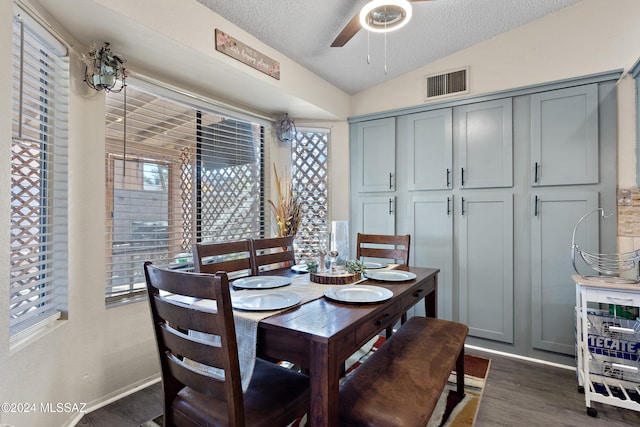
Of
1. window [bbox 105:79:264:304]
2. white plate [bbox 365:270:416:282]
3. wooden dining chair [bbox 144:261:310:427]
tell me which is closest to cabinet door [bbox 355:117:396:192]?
window [bbox 105:79:264:304]

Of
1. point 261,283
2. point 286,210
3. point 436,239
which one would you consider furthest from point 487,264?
point 261,283

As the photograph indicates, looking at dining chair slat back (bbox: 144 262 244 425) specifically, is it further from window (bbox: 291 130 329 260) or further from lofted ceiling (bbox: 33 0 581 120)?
window (bbox: 291 130 329 260)

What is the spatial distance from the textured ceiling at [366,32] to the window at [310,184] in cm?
70

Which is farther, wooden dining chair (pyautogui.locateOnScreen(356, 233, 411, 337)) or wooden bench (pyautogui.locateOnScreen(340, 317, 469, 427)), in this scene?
wooden dining chair (pyautogui.locateOnScreen(356, 233, 411, 337))

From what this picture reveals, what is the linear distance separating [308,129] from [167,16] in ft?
6.09

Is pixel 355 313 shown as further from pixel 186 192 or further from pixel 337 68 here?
pixel 337 68

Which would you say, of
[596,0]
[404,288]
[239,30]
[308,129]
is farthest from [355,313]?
[596,0]

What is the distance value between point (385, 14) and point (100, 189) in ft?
6.64

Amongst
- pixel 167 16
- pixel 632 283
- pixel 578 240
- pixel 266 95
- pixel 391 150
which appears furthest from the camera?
pixel 391 150

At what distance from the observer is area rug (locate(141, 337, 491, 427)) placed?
5.82ft

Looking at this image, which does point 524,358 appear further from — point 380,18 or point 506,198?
point 380,18

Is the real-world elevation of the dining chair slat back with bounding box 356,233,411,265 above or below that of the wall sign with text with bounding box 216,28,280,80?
below

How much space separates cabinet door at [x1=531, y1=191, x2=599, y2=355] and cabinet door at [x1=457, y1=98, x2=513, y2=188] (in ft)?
1.13

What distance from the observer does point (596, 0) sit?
2371mm
